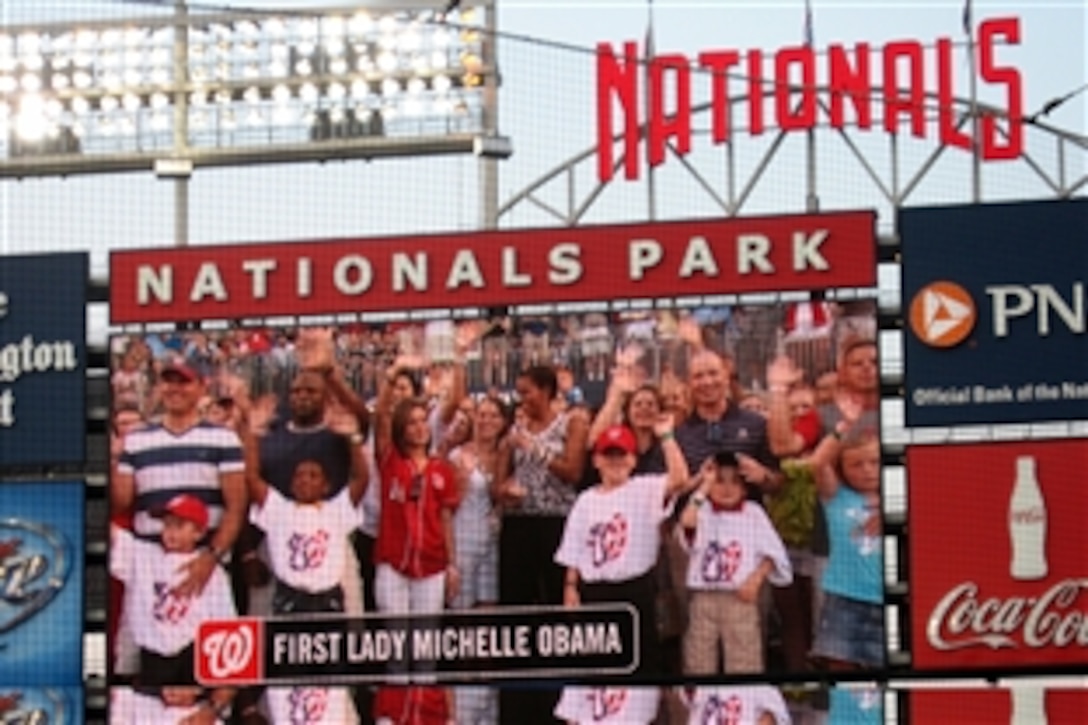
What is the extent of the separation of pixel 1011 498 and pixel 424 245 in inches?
194

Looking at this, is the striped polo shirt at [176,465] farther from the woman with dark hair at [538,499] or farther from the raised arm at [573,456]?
the raised arm at [573,456]

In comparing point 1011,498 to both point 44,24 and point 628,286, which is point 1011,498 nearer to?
point 628,286

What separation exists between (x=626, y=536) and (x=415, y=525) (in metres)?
1.62

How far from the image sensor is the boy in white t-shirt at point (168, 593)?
82.9 feet

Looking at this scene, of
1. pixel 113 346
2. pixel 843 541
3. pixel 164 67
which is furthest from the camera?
pixel 164 67

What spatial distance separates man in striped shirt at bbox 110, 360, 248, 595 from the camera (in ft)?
83.1

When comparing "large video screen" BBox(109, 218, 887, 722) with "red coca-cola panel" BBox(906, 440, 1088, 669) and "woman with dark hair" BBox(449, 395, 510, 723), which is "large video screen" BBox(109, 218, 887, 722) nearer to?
"woman with dark hair" BBox(449, 395, 510, 723)

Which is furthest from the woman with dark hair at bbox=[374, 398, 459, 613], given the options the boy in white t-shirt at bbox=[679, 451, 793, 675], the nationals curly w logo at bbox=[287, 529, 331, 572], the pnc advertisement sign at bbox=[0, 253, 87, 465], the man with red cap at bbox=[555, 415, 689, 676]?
the pnc advertisement sign at bbox=[0, 253, 87, 465]

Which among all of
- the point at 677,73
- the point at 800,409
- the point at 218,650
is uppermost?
the point at 677,73

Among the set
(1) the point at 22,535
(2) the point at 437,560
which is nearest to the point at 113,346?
(1) the point at 22,535

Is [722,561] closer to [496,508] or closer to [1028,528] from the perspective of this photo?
[496,508]

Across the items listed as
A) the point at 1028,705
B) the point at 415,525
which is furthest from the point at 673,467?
the point at 1028,705

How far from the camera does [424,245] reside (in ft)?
84.8

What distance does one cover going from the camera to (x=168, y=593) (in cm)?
2539
